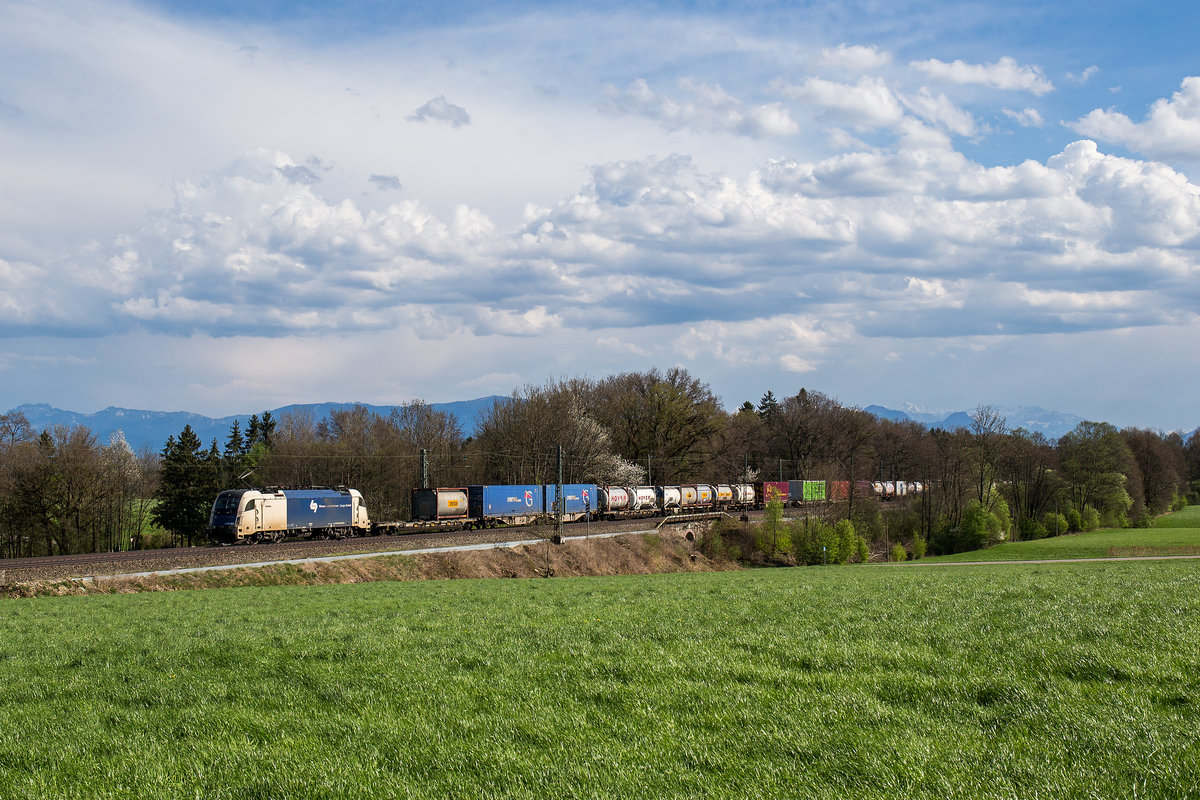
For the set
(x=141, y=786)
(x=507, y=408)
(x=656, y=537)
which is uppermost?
(x=507, y=408)

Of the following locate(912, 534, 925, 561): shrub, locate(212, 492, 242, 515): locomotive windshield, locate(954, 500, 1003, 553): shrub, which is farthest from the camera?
locate(954, 500, 1003, 553): shrub

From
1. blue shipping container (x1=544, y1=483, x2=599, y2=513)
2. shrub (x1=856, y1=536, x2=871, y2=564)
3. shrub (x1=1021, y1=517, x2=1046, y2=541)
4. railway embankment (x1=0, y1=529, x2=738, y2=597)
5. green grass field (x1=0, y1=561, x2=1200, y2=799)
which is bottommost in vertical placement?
shrub (x1=1021, y1=517, x2=1046, y2=541)

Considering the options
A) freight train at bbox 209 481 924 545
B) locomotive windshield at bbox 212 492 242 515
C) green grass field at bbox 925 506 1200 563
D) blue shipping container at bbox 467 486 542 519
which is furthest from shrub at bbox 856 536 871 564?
locomotive windshield at bbox 212 492 242 515

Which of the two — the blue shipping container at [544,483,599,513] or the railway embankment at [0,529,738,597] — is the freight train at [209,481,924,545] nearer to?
the blue shipping container at [544,483,599,513]

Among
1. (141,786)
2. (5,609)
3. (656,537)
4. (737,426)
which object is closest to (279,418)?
(737,426)

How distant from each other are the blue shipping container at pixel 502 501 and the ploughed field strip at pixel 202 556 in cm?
704

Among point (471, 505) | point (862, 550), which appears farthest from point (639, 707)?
point (862, 550)

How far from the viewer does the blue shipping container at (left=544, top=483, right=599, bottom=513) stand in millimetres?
70812

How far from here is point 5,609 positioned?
2322cm

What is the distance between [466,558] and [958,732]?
134ft

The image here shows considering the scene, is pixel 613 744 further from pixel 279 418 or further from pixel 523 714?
pixel 279 418

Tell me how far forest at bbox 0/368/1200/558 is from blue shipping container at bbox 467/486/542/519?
1245 cm

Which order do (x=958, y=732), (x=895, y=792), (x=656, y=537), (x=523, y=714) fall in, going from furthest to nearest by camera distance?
1. (x=656, y=537)
2. (x=523, y=714)
3. (x=958, y=732)
4. (x=895, y=792)

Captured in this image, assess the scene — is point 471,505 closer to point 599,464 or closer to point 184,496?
point 599,464
